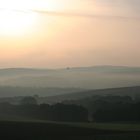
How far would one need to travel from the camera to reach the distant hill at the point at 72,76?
110688mm

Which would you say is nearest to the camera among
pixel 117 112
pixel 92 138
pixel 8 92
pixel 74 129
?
pixel 92 138

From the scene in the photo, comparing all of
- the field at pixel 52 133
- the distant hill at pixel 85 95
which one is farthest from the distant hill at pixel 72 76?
the field at pixel 52 133

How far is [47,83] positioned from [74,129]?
8548 centimetres

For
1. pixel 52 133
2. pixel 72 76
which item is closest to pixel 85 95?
pixel 52 133

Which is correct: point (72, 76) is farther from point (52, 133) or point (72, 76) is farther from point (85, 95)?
point (52, 133)

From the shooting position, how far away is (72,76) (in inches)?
4943

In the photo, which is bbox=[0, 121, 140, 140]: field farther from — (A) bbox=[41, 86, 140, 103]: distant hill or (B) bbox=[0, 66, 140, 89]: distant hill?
(B) bbox=[0, 66, 140, 89]: distant hill

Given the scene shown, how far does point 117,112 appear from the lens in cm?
4959

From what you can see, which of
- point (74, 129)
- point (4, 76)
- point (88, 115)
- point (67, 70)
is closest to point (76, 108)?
point (88, 115)

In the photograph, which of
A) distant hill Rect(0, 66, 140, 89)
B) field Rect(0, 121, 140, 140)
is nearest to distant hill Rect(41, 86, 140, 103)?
distant hill Rect(0, 66, 140, 89)

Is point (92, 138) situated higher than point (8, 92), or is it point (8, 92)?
point (8, 92)

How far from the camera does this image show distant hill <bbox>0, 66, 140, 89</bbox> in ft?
363

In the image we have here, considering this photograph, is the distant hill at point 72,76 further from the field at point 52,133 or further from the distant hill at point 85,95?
the field at point 52,133

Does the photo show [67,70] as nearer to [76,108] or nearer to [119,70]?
[119,70]
